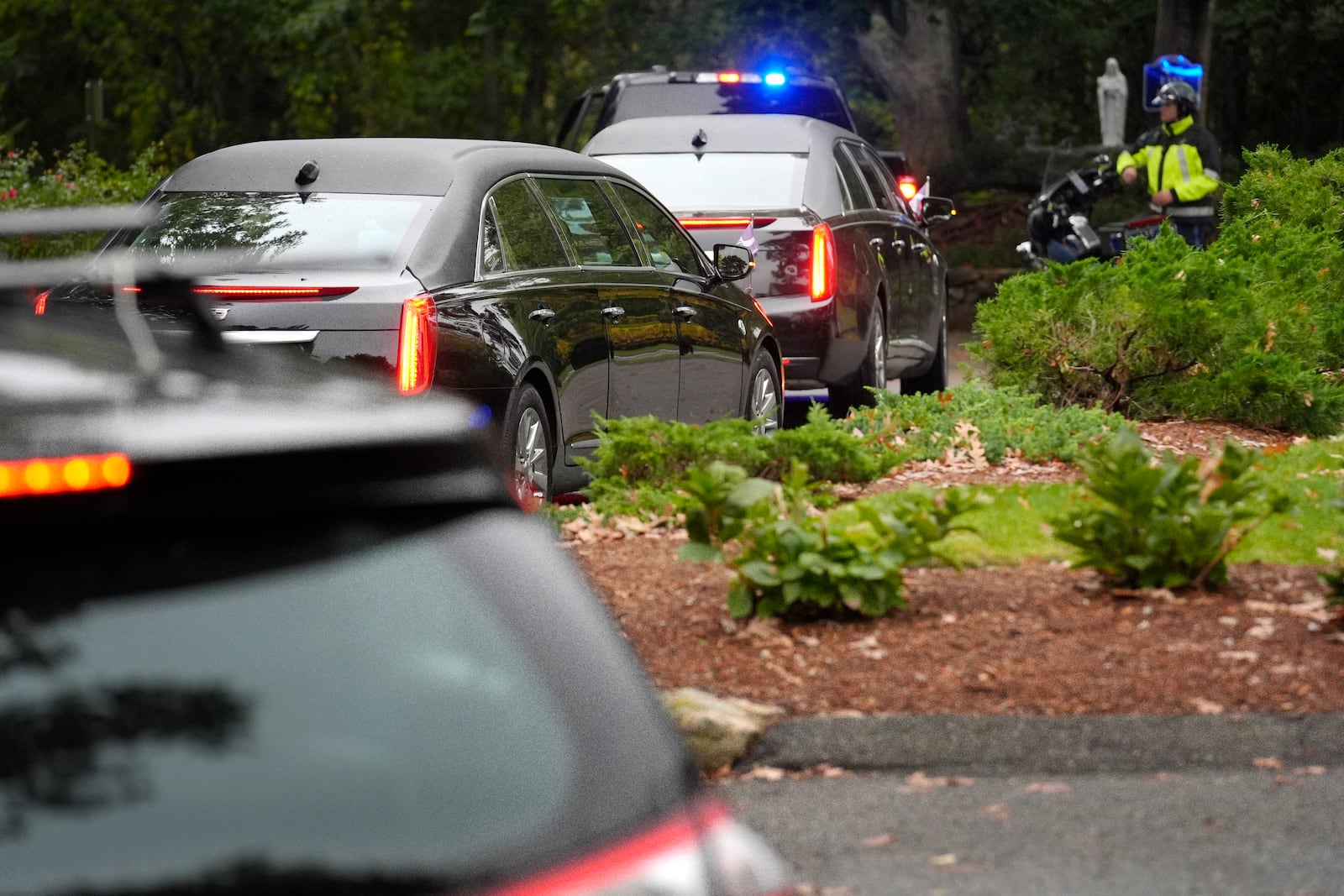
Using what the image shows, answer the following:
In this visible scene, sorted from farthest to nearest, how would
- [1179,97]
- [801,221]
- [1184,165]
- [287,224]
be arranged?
[1184,165], [1179,97], [801,221], [287,224]

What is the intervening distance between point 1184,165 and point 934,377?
2.81m

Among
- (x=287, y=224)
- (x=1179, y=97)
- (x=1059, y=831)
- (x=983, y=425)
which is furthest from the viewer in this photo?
(x=1179, y=97)

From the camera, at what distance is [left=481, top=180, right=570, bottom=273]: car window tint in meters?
8.09

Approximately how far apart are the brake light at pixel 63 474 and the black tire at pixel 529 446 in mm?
5964

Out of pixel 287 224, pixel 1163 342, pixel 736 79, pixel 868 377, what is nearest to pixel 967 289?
pixel 736 79

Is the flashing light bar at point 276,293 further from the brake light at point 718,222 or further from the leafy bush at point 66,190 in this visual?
the leafy bush at point 66,190

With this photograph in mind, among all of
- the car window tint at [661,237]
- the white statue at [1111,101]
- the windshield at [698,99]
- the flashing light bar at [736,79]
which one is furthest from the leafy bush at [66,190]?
the white statue at [1111,101]

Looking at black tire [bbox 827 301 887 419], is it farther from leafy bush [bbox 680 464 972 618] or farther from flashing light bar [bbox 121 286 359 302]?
leafy bush [bbox 680 464 972 618]

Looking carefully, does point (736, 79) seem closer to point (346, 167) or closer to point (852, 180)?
point (852, 180)

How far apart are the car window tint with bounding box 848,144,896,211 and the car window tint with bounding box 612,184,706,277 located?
10.9 ft

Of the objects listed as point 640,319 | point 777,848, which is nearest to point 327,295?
point 640,319

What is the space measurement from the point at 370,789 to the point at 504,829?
12cm

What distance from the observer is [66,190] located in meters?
21.5

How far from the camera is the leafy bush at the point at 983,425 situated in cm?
875
